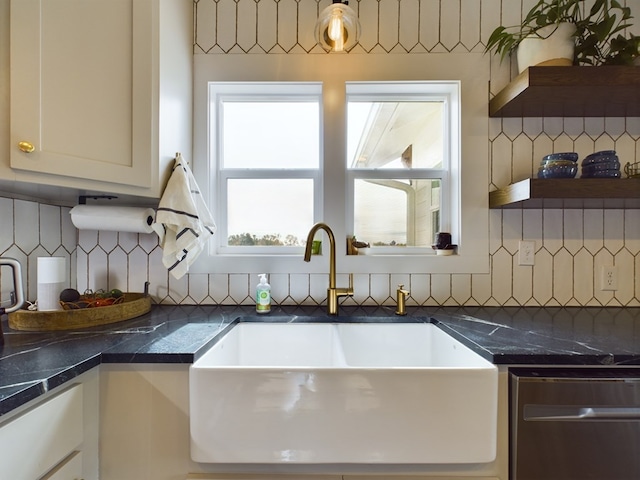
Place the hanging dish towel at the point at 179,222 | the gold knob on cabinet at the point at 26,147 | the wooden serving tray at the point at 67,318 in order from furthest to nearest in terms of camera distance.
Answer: the hanging dish towel at the point at 179,222 < the wooden serving tray at the point at 67,318 < the gold knob on cabinet at the point at 26,147

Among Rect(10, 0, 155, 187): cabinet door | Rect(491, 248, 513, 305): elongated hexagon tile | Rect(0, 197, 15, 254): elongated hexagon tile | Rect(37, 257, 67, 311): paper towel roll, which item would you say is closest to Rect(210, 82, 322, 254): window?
Rect(10, 0, 155, 187): cabinet door

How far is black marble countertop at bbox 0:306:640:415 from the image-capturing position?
75 centimetres

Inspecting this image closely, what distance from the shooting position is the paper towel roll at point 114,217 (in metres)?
1.20

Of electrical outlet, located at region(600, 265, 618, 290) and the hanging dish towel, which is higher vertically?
the hanging dish towel

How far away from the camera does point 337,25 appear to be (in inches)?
48.3

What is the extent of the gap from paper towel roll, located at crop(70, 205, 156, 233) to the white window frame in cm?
33

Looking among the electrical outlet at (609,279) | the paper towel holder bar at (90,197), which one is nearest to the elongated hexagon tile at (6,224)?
the paper towel holder bar at (90,197)

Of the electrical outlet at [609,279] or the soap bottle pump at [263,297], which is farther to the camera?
the electrical outlet at [609,279]

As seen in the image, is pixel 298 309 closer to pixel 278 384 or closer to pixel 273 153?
pixel 278 384

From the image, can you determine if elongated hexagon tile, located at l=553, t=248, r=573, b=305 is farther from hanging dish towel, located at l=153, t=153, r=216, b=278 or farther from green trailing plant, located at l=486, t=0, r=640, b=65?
hanging dish towel, located at l=153, t=153, r=216, b=278

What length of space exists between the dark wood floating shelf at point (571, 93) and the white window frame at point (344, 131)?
16 cm

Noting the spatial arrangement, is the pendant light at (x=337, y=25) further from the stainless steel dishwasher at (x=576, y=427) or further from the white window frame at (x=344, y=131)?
the stainless steel dishwasher at (x=576, y=427)

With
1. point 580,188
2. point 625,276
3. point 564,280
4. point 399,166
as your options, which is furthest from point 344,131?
point 625,276

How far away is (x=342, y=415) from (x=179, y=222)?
837mm
